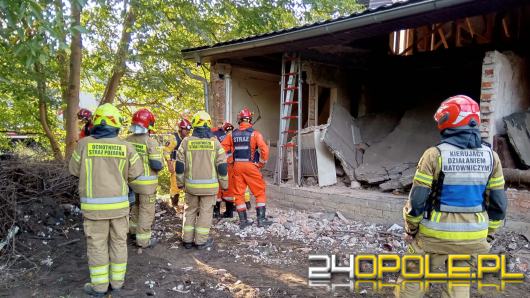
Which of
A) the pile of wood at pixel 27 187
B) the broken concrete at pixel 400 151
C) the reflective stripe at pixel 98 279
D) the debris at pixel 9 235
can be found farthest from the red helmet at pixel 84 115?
the broken concrete at pixel 400 151

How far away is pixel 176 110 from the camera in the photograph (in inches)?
527

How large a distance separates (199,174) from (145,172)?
2.32 ft

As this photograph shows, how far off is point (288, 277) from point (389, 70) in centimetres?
623

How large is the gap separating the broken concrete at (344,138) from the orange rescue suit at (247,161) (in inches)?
67.4

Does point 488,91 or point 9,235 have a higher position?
point 488,91

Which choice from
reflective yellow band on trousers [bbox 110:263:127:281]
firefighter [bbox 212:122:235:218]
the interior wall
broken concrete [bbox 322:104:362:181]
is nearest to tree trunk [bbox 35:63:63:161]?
firefighter [bbox 212:122:235:218]

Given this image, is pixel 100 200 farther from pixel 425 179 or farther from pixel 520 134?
pixel 520 134

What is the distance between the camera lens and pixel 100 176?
3764mm

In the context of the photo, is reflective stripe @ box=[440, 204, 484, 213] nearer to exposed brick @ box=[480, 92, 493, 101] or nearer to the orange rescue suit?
exposed brick @ box=[480, 92, 493, 101]

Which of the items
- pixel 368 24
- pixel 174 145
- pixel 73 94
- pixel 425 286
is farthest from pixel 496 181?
pixel 73 94

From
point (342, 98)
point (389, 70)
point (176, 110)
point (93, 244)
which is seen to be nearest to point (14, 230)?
point (93, 244)

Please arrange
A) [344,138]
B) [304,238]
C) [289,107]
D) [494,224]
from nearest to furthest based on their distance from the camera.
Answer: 1. [494,224]
2. [304,238]
3. [289,107]
4. [344,138]

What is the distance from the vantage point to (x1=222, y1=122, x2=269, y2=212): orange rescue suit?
6301 millimetres

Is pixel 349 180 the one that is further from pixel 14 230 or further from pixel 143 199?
pixel 14 230
